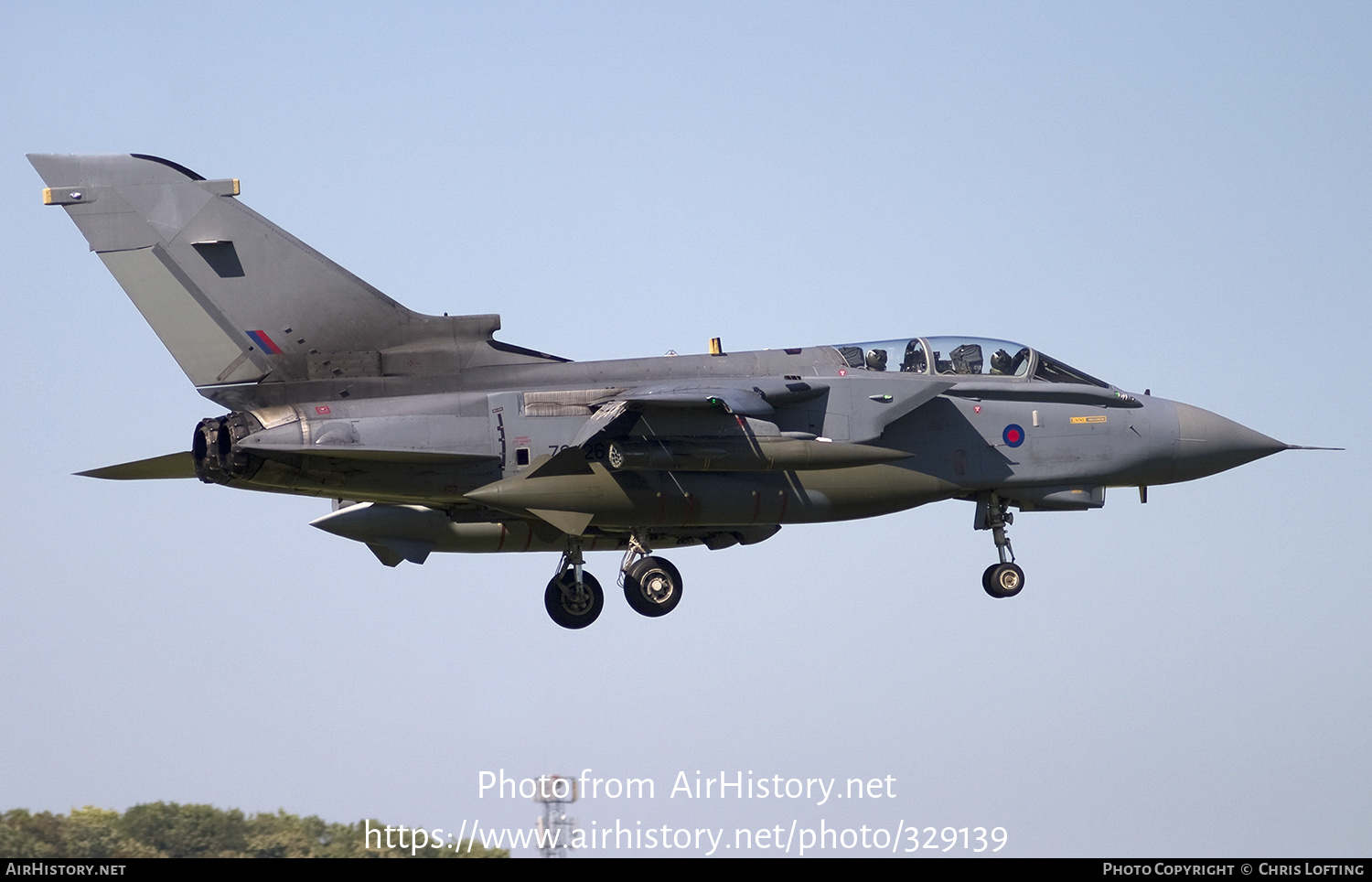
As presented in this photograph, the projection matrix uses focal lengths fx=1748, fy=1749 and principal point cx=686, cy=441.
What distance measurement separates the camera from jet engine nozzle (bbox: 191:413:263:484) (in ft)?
60.1

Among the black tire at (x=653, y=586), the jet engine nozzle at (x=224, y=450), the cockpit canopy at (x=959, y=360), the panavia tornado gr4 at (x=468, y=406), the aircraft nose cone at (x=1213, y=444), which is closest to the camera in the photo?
the jet engine nozzle at (x=224, y=450)

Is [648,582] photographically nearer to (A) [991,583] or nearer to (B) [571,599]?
(B) [571,599]

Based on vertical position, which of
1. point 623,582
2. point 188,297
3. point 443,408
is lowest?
point 623,582

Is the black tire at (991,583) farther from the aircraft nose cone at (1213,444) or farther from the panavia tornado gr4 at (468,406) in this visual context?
the aircraft nose cone at (1213,444)

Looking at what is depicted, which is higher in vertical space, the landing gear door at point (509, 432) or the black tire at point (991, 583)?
the landing gear door at point (509, 432)

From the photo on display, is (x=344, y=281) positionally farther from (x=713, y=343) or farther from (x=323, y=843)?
(x=323, y=843)

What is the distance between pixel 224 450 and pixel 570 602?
16.7 ft

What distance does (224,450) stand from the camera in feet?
60.5

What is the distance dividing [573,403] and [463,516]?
8.55 ft

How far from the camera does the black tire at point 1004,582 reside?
21766 mm

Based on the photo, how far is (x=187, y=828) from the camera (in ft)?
68.3

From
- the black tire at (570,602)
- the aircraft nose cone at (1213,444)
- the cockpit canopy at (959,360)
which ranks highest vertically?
the cockpit canopy at (959,360)

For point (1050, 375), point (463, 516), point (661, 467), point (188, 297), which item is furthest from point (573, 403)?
point (1050, 375)

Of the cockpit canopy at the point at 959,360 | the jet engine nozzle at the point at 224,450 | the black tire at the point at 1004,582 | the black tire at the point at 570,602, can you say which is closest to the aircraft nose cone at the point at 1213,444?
the cockpit canopy at the point at 959,360
